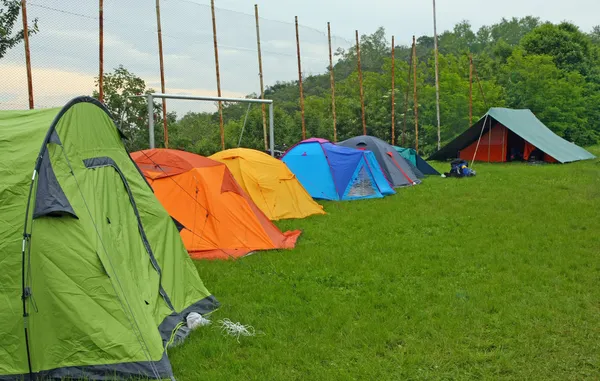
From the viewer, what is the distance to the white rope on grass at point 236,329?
4.47 m

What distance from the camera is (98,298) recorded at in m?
3.66

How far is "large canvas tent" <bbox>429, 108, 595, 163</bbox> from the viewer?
1820 centimetres

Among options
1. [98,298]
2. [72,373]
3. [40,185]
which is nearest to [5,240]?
[40,185]

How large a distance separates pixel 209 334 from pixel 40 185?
72.4 inches

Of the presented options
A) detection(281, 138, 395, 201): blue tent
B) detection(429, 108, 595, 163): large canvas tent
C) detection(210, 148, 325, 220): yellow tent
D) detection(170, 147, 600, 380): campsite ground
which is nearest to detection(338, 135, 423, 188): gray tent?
detection(281, 138, 395, 201): blue tent

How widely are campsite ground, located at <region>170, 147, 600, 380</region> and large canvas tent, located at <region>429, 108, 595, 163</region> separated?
932cm

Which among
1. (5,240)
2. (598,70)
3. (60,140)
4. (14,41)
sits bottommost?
(5,240)

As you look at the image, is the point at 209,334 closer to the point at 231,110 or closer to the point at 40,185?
the point at 40,185

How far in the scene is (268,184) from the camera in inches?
383

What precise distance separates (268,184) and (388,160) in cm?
531

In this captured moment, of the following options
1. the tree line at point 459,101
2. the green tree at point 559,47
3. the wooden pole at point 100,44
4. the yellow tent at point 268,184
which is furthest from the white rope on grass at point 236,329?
the green tree at point 559,47

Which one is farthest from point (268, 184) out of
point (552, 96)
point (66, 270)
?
point (552, 96)

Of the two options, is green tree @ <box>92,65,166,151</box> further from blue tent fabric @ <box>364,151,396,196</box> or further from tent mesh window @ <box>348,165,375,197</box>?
blue tent fabric @ <box>364,151,396,196</box>

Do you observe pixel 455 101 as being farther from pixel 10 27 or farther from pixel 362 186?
pixel 10 27
